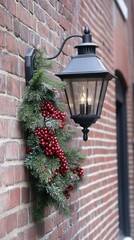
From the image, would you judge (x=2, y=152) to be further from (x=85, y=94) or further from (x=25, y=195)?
(x=85, y=94)

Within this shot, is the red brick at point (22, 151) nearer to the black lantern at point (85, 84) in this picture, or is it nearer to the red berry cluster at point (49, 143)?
the red berry cluster at point (49, 143)

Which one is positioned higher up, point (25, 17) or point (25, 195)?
point (25, 17)

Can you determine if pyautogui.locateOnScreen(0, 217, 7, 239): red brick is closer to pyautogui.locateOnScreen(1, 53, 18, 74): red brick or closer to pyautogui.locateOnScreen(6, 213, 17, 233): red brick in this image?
pyautogui.locateOnScreen(6, 213, 17, 233): red brick

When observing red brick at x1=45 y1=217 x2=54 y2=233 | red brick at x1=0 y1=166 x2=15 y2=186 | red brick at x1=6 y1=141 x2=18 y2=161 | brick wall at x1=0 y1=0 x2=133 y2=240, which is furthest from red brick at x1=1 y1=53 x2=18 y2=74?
red brick at x1=45 y1=217 x2=54 y2=233

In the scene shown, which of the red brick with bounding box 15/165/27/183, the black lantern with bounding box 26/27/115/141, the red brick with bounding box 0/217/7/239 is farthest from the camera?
the black lantern with bounding box 26/27/115/141

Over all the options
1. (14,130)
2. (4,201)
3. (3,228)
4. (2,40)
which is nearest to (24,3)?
(2,40)

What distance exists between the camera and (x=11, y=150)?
8.73 feet

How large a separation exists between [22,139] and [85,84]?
51 cm

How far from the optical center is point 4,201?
255cm

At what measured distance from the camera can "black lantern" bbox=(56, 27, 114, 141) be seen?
3.04 metres

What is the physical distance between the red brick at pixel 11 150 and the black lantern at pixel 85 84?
524 millimetres

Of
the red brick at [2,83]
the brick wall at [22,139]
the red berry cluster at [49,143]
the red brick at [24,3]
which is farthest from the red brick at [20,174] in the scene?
the red brick at [24,3]

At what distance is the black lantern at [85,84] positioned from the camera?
304cm

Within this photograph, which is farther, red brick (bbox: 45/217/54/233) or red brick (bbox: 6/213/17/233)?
red brick (bbox: 45/217/54/233)
